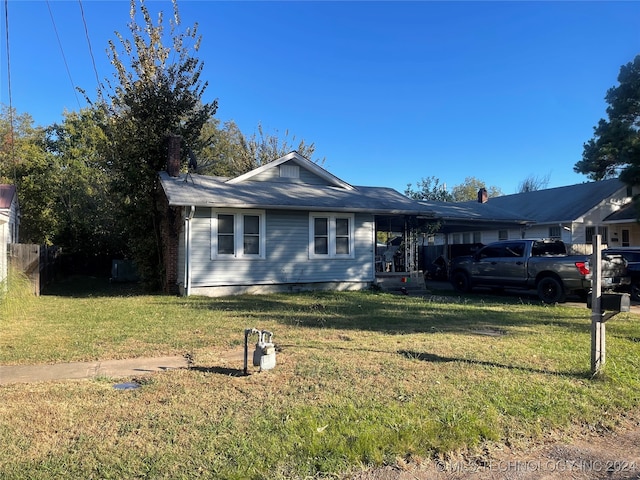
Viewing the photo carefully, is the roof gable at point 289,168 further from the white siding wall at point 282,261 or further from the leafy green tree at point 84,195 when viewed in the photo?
the leafy green tree at point 84,195

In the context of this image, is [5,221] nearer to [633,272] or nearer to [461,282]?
[461,282]

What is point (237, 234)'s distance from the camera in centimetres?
1426

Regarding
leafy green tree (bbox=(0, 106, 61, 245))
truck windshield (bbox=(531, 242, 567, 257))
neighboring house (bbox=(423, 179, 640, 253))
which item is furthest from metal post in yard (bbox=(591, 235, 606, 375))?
leafy green tree (bbox=(0, 106, 61, 245))

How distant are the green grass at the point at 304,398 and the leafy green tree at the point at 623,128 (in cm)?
1873

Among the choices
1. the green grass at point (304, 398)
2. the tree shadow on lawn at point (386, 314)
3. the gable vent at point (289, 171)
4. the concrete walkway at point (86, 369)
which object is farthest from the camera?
the gable vent at point (289, 171)

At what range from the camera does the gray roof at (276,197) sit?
44.4 ft

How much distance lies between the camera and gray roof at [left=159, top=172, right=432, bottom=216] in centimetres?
1352

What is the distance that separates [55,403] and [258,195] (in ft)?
35.4

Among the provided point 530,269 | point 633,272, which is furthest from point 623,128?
point 530,269

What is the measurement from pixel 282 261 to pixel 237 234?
1714 millimetres

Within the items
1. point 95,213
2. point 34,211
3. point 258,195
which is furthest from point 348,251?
point 34,211

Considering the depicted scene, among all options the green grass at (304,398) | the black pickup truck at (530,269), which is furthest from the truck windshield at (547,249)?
the green grass at (304,398)

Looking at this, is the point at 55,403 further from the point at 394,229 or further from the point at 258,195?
the point at 394,229

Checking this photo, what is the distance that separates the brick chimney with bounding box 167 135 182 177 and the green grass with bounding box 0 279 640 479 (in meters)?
8.28
